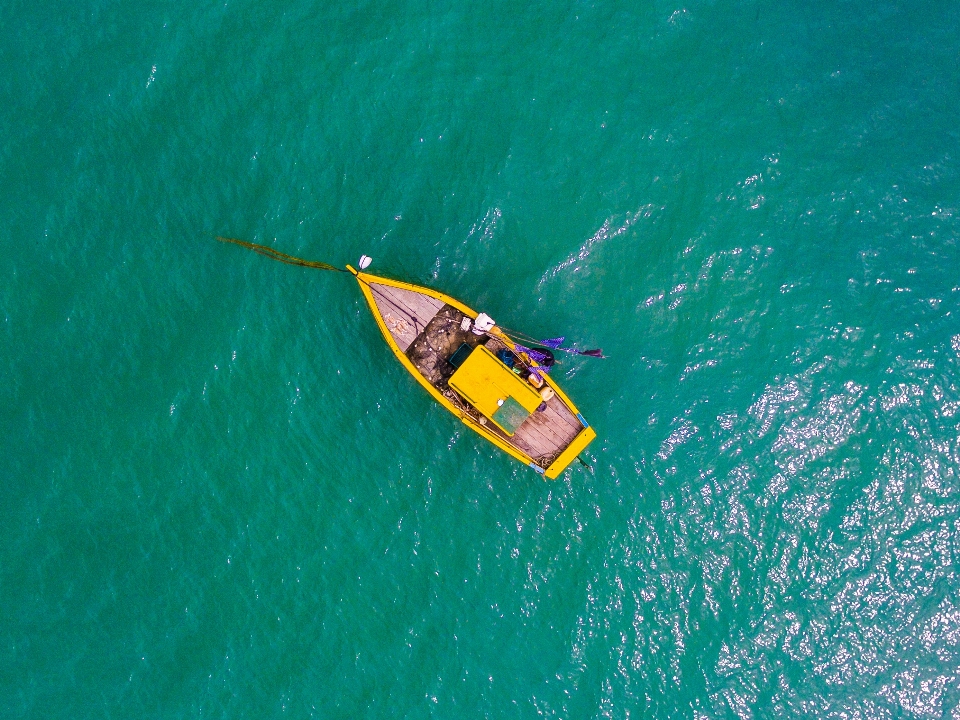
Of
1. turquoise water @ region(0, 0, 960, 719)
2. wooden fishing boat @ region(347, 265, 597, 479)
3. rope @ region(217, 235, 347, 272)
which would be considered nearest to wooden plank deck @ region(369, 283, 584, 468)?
wooden fishing boat @ region(347, 265, 597, 479)

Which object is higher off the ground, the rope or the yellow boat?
the rope

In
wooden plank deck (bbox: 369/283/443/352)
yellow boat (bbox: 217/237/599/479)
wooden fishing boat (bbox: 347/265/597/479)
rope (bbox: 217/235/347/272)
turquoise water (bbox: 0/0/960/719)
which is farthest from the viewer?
rope (bbox: 217/235/347/272)

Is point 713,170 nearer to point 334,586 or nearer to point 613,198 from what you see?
point 613,198

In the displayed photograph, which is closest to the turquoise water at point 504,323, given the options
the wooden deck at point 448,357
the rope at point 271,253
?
the rope at point 271,253

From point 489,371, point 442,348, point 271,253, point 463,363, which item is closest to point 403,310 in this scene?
point 442,348

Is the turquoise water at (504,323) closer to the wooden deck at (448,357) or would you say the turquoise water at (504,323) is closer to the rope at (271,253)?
the rope at (271,253)

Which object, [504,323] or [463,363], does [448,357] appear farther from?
[504,323]

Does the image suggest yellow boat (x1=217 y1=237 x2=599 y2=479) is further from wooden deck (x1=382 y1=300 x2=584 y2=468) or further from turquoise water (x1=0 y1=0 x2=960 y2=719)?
turquoise water (x1=0 y1=0 x2=960 y2=719)
